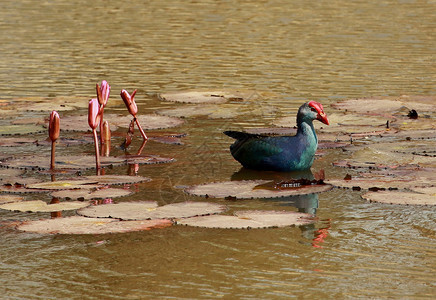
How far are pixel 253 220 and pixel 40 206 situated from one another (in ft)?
6.75

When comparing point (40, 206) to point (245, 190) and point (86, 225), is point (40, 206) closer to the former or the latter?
point (86, 225)

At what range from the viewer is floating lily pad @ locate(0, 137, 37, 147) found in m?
11.0

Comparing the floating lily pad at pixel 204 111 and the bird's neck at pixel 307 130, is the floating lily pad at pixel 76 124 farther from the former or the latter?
the bird's neck at pixel 307 130

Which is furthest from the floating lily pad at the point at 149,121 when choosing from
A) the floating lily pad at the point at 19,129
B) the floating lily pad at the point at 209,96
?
the floating lily pad at the point at 209,96

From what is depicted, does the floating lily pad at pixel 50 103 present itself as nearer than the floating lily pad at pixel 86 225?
No

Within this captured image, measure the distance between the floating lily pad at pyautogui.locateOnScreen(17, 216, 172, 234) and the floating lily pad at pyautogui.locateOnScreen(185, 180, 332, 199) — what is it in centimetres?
102

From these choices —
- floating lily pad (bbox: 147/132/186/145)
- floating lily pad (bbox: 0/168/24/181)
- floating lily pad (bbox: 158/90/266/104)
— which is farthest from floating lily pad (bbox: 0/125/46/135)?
floating lily pad (bbox: 158/90/266/104)

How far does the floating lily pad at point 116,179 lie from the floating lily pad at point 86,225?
131cm

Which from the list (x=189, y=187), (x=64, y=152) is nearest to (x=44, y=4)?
(x=64, y=152)

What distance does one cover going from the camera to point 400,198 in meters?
8.30

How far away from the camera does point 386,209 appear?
8.32 m

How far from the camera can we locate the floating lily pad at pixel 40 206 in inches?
319

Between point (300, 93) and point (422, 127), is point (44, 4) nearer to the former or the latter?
point (300, 93)

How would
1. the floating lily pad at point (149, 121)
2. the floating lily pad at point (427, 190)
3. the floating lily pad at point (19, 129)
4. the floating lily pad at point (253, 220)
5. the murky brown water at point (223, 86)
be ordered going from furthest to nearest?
the floating lily pad at point (149, 121)
the floating lily pad at point (19, 129)
the floating lily pad at point (427, 190)
the floating lily pad at point (253, 220)
the murky brown water at point (223, 86)
